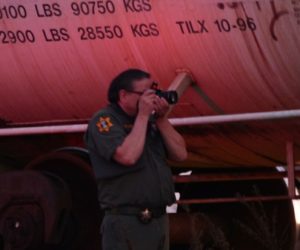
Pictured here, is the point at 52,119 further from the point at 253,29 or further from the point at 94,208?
the point at 253,29

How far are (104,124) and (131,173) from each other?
0.93ft

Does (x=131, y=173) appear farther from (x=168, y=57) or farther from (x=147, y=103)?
(x=168, y=57)

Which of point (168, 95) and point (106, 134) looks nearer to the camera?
point (106, 134)

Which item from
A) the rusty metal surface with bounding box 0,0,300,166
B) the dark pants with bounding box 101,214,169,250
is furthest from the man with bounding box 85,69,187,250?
the rusty metal surface with bounding box 0,0,300,166

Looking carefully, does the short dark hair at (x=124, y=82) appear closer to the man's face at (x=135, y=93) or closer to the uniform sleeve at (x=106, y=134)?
the man's face at (x=135, y=93)

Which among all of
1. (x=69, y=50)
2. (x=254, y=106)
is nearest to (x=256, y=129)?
(x=254, y=106)

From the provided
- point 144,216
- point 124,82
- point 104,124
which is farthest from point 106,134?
point 144,216

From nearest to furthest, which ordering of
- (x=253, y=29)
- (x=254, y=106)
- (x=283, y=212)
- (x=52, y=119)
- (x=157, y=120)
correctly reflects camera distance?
1. (x=157, y=120)
2. (x=253, y=29)
3. (x=254, y=106)
4. (x=52, y=119)
5. (x=283, y=212)

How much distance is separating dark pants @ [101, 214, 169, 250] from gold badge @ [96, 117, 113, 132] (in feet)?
1.45

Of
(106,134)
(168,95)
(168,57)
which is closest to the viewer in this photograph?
(106,134)

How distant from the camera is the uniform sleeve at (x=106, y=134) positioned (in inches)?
166

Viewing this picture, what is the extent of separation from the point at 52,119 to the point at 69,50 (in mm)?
686

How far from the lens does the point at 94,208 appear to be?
6.71 meters

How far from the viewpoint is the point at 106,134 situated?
14.0ft
